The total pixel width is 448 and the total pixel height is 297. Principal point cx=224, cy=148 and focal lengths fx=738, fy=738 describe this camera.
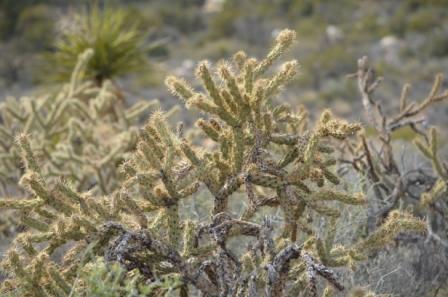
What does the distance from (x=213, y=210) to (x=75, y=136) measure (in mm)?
3710

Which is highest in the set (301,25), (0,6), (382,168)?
(0,6)

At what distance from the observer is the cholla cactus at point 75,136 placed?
629 centimetres

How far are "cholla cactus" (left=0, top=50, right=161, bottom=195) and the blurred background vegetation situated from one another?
25.0 feet

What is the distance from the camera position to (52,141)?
283 inches

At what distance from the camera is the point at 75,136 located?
22.4ft

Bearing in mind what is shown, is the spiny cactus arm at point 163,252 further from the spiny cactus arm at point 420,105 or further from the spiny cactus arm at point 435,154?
the spiny cactus arm at point 420,105

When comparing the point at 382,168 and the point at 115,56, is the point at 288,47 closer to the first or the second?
the point at 382,168

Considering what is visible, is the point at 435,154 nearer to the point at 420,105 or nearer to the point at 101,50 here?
the point at 420,105

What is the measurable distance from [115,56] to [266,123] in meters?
5.69

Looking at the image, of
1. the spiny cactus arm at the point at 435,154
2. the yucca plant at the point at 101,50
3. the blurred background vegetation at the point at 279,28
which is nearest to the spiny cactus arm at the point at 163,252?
the spiny cactus arm at the point at 435,154

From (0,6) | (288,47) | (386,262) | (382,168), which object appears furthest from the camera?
(0,6)

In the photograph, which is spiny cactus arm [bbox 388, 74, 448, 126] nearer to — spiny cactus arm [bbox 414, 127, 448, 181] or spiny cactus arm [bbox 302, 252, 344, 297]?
spiny cactus arm [bbox 414, 127, 448, 181]

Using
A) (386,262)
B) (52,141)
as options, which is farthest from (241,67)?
(52,141)

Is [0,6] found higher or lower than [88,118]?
higher
